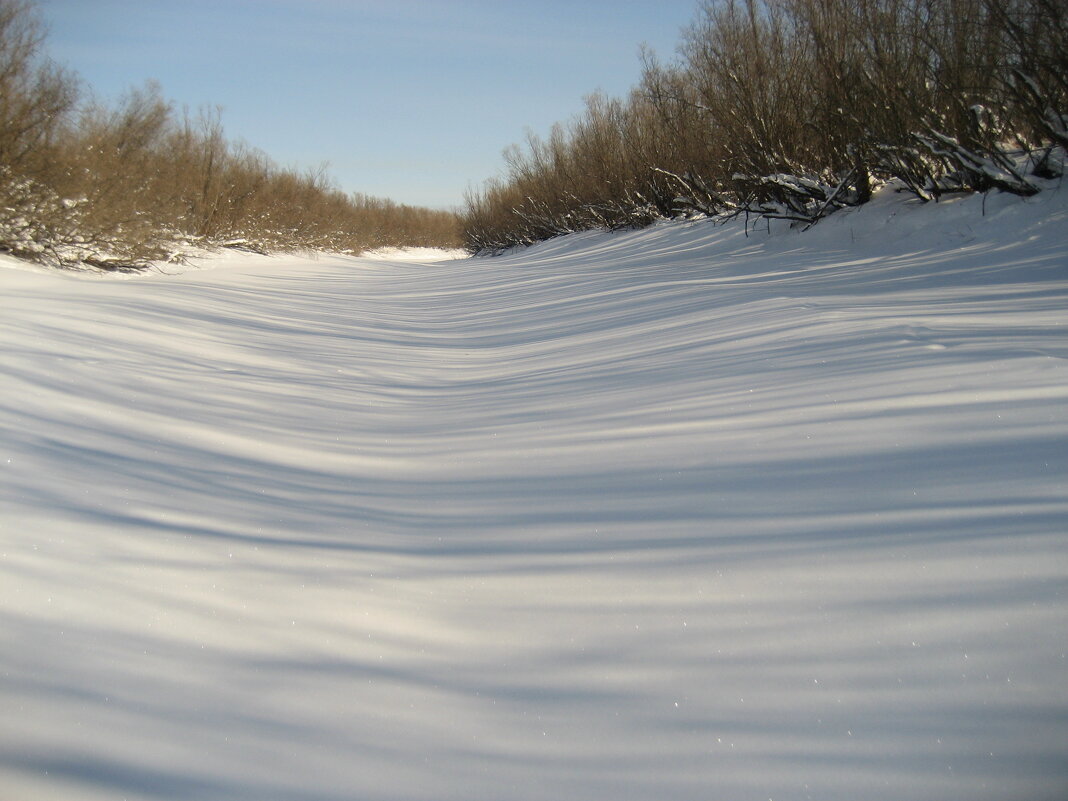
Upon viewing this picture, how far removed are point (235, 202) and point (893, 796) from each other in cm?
2335

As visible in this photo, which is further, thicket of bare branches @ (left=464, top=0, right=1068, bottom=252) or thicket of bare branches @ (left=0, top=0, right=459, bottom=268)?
thicket of bare branches @ (left=0, top=0, right=459, bottom=268)

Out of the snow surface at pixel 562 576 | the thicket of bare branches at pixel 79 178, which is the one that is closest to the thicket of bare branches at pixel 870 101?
the snow surface at pixel 562 576

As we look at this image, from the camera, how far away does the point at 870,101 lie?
24.5 ft

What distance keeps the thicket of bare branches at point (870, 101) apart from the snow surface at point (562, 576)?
3550 mm

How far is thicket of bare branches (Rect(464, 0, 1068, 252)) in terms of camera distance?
226 inches

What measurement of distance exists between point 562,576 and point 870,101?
7741mm

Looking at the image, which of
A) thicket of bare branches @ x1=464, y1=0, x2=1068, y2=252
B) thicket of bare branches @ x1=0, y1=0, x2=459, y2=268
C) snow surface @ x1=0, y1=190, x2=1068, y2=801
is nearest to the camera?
snow surface @ x1=0, y1=190, x2=1068, y2=801

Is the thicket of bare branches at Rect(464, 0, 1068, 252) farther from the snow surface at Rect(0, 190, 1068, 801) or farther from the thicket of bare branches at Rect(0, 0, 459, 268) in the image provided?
the thicket of bare branches at Rect(0, 0, 459, 268)

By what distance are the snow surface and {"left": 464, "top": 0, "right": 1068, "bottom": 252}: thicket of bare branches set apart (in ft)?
11.6

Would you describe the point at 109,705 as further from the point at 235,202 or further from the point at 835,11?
the point at 235,202

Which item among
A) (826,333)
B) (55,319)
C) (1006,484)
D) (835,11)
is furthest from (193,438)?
(835,11)

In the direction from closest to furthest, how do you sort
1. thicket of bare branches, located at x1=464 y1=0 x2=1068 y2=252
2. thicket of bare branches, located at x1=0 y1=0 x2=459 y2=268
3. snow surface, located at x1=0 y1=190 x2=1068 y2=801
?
snow surface, located at x1=0 y1=190 x2=1068 y2=801, thicket of bare branches, located at x1=464 y1=0 x2=1068 y2=252, thicket of bare branches, located at x1=0 y1=0 x2=459 y2=268

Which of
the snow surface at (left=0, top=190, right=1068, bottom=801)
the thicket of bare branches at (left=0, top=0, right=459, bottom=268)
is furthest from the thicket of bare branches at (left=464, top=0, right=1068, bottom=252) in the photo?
the thicket of bare branches at (left=0, top=0, right=459, bottom=268)

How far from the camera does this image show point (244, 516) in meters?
1.99
